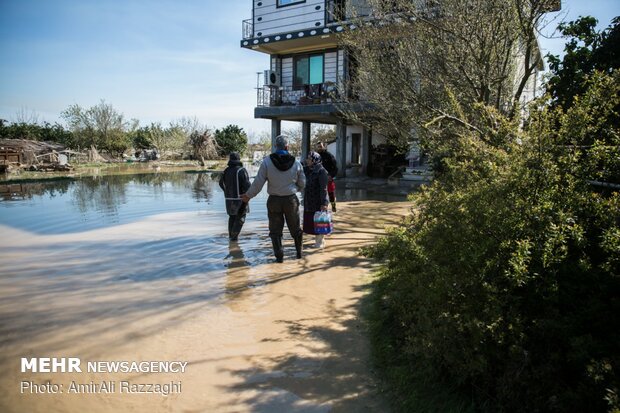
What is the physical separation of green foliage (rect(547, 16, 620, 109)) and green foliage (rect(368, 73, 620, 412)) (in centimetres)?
223

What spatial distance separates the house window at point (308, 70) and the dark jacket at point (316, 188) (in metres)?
14.0

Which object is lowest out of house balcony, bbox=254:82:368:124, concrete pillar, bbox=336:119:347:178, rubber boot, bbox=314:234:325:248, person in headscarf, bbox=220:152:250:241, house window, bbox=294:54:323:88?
rubber boot, bbox=314:234:325:248

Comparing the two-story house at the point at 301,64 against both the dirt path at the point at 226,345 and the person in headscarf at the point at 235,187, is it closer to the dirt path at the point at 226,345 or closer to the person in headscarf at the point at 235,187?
the person in headscarf at the point at 235,187

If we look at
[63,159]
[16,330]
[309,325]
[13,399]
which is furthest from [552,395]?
[63,159]

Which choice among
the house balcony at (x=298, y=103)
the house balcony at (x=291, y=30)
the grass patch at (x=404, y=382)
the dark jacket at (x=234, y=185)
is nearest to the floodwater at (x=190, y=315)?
the grass patch at (x=404, y=382)

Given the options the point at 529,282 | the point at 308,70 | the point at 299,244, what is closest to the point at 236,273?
the point at 299,244

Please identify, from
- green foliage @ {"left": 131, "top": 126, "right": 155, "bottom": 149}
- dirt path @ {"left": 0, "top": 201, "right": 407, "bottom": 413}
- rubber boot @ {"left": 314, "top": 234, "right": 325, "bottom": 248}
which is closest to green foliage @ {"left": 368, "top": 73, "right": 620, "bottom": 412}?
dirt path @ {"left": 0, "top": 201, "right": 407, "bottom": 413}

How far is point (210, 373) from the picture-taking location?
3.65 metres

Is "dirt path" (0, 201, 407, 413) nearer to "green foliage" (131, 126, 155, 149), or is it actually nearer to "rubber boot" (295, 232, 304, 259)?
"rubber boot" (295, 232, 304, 259)

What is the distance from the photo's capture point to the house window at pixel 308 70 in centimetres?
2083

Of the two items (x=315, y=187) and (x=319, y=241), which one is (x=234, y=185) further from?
(x=319, y=241)

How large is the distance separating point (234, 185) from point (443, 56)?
13.8 feet

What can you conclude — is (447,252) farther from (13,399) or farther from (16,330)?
(16,330)

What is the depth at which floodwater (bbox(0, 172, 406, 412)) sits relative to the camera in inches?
133
